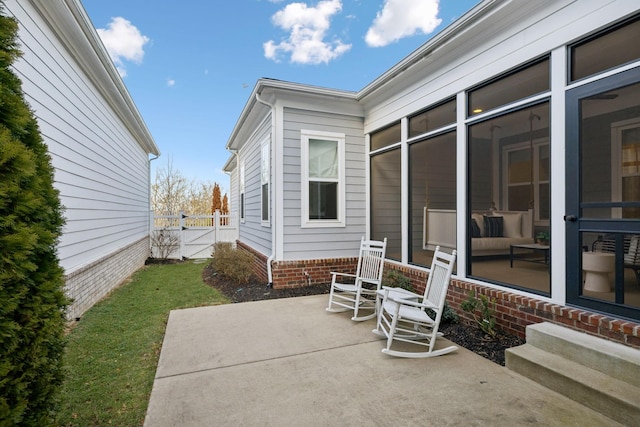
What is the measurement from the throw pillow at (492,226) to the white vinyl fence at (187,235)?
784cm

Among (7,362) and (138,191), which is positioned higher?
A: (138,191)

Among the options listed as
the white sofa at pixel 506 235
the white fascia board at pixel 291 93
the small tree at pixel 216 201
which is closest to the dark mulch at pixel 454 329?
the white sofa at pixel 506 235

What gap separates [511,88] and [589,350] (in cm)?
268

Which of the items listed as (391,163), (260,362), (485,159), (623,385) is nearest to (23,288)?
(260,362)

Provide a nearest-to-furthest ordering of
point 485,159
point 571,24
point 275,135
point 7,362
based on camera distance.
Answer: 1. point 7,362
2. point 571,24
3. point 275,135
4. point 485,159

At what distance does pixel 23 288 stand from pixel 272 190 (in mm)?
4518

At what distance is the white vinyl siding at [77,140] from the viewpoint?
141 inches

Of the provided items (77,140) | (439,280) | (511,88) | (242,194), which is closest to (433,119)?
(511,88)

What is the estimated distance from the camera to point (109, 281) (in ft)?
20.5

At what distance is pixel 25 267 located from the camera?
60.2 inches

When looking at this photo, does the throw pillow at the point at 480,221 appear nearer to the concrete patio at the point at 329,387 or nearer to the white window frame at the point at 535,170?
the white window frame at the point at 535,170

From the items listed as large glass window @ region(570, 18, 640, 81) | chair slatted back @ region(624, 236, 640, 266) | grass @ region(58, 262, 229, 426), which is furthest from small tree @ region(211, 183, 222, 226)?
chair slatted back @ region(624, 236, 640, 266)

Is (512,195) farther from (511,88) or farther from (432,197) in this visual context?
(511,88)

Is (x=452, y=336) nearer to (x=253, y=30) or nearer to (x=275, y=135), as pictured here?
(x=275, y=135)
